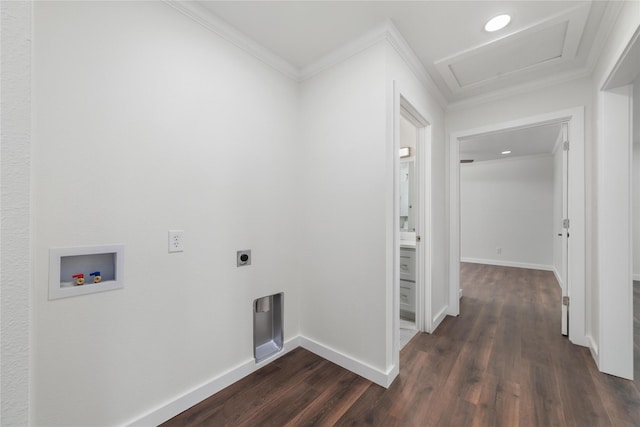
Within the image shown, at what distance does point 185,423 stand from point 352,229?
1.57 meters

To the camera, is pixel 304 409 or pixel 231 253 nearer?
pixel 304 409

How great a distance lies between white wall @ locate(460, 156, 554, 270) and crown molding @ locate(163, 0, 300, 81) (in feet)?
18.4

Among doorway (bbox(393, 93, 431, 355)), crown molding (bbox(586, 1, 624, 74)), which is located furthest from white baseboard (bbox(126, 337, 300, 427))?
crown molding (bbox(586, 1, 624, 74))

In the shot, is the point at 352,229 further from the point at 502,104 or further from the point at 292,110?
the point at 502,104

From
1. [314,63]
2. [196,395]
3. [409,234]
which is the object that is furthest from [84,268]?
[409,234]

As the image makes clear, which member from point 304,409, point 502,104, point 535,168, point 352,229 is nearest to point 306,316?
point 304,409

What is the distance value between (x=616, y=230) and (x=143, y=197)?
316 cm

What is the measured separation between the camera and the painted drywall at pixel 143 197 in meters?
1.15

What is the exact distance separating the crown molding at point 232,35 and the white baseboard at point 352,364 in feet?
7.77

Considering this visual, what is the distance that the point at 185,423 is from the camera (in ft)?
4.82

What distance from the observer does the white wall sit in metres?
5.41

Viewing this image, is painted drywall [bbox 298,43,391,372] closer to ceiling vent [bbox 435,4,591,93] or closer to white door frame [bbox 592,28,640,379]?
ceiling vent [bbox 435,4,591,93]

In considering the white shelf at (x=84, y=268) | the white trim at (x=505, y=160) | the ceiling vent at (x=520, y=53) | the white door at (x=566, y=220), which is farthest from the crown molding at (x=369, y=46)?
the white trim at (x=505, y=160)

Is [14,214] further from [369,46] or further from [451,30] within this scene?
[451,30]
